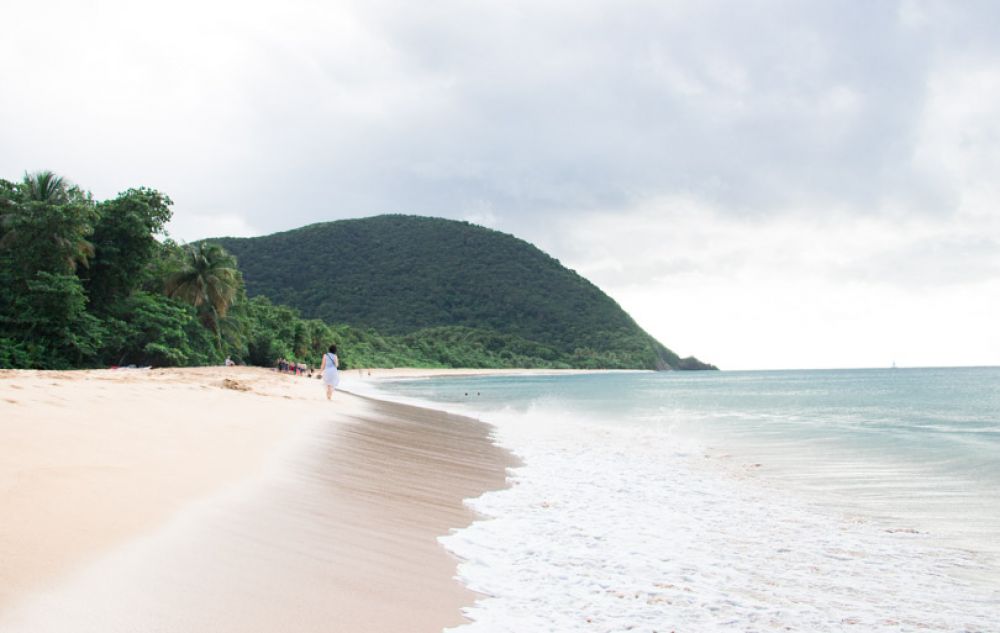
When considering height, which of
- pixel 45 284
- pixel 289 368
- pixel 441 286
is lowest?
pixel 289 368

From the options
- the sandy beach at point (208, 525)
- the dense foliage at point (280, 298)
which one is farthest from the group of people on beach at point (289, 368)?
the sandy beach at point (208, 525)

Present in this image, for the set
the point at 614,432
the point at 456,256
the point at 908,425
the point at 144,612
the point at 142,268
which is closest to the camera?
the point at 144,612

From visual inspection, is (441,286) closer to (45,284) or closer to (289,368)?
(289,368)

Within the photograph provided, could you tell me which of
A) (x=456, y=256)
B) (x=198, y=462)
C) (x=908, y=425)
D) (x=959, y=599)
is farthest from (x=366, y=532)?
(x=456, y=256)

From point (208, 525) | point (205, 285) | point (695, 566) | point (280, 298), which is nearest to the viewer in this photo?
point (208, 525)

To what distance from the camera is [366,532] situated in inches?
193

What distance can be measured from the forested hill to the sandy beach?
350 ft

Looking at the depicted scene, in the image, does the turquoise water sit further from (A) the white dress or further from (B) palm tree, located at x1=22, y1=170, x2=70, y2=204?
(B) palm tree, located at x1=22, y1=170, x2=70, y2=204

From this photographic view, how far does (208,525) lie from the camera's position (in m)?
4.47

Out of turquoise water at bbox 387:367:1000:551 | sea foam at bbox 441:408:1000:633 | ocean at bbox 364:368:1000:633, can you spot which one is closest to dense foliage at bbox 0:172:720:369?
turquoise water at bbox 387:367:1000:551

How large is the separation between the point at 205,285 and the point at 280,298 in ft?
251

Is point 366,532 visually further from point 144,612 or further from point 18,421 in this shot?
point 18,421

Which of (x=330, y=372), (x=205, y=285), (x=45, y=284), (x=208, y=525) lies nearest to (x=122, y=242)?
(x=45, y=284)

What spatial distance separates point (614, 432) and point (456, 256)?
395 feet
